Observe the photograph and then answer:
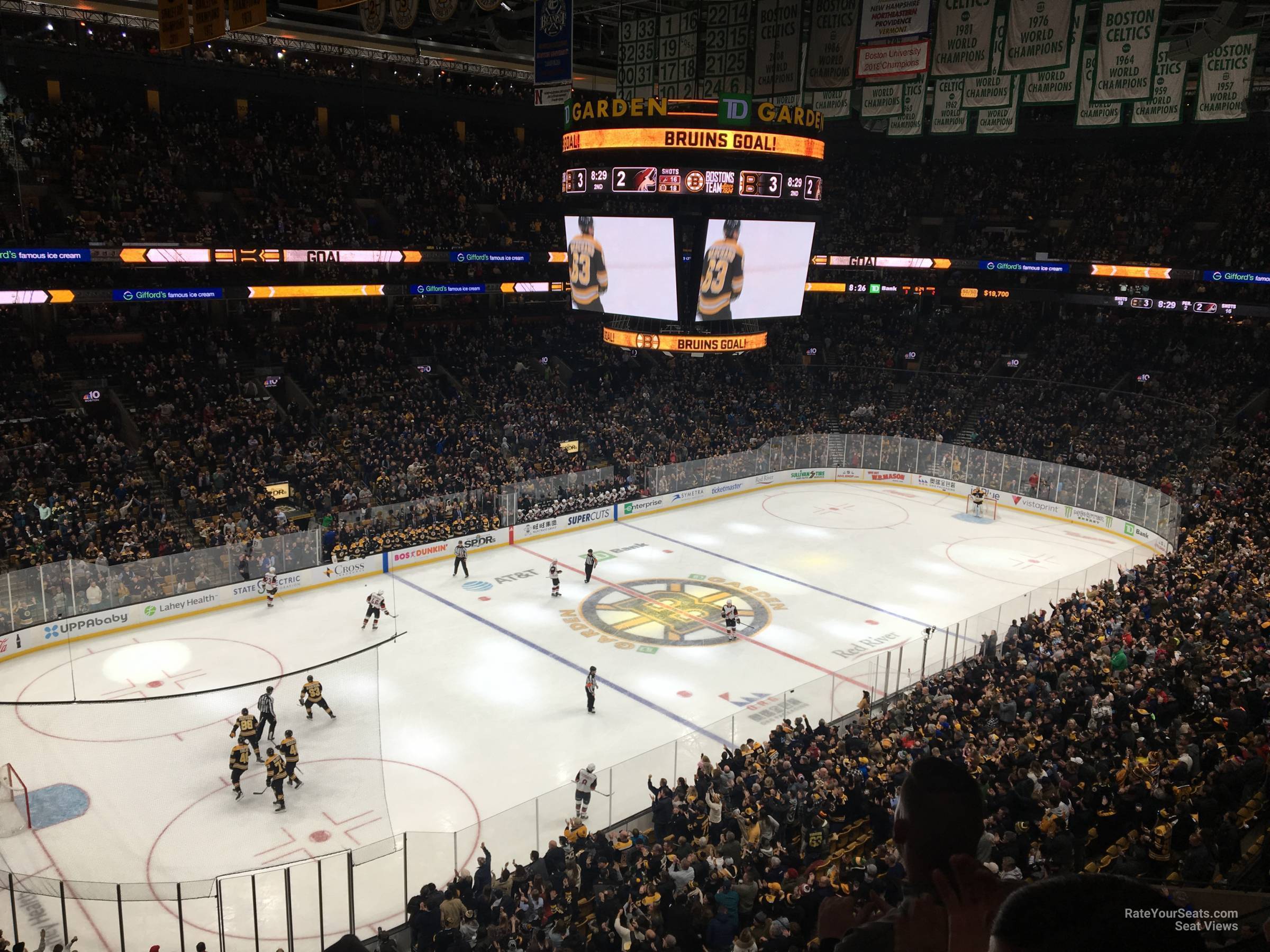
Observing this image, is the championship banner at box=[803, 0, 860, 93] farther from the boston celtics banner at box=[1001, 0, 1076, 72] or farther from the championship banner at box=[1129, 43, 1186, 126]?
the championship banner at box=[1129, 43, 1186, 126]

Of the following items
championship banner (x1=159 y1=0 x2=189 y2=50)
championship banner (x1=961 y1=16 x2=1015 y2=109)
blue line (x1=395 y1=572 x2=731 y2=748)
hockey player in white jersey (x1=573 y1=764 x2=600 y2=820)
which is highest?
championship banner (x1=961 y1=16 x2=1015 y2=109)

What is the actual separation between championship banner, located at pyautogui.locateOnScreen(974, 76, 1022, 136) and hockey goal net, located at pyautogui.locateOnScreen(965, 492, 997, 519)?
618 inches

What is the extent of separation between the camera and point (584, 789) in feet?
53.4

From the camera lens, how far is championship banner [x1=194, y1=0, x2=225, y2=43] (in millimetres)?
15930

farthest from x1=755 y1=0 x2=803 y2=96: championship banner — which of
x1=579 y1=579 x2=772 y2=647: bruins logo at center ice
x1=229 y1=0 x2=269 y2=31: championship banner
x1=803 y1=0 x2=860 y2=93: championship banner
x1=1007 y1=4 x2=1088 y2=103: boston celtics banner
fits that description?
x1=579 y1=579 x2=772 y2=647: bruins logo at center ice

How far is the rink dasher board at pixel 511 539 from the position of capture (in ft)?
80.1

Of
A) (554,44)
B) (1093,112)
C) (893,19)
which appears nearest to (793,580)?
(1093,112)

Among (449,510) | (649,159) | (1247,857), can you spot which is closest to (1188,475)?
(649,159)

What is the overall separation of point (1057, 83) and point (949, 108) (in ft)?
9.00

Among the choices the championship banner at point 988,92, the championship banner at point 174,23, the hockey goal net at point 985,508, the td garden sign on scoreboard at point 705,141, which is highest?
the championship banner at point 988,92

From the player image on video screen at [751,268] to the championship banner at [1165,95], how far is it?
9.13m

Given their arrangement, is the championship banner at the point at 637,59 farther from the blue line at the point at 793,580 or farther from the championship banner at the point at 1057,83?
the blue line at the point at 793,580

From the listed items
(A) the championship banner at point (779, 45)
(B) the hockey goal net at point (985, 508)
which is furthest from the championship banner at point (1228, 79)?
(B) the hockey goal net at point (985, 508)

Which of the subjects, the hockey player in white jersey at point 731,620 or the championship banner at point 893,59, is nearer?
the championship banner at point 893,59
